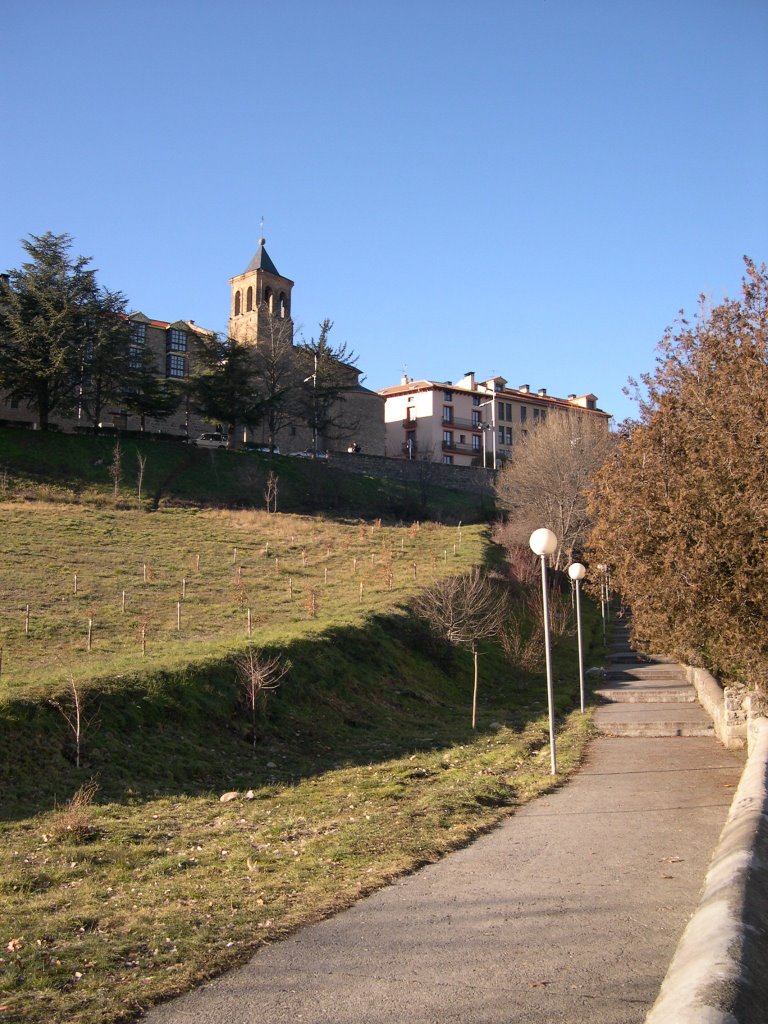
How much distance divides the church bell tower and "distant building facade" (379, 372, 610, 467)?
14.4 metres

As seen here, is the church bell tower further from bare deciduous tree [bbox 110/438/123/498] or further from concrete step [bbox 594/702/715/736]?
concrete step [bbox 594/702/715/736]

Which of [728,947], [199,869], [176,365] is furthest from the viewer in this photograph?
[176,365]

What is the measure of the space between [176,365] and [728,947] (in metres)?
70.4

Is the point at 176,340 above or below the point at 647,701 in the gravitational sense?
above

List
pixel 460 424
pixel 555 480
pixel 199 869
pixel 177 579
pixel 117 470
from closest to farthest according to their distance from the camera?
pixel 199 869 → pixel 177 579 → pixel 117 470 → pixel 555 480 → pixel 460 424

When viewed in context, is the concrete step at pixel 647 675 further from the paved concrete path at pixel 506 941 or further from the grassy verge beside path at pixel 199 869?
the paved concrete path at pixel 506 941

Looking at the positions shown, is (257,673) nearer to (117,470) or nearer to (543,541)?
(543,541)

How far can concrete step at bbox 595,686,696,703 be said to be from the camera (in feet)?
63.2

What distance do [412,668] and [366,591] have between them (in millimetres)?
6376

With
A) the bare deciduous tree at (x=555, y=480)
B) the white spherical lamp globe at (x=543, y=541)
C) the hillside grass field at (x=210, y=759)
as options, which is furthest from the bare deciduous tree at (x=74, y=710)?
the bare deciduous tree at (x=555, y=480)

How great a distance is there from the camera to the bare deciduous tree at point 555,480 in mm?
44188

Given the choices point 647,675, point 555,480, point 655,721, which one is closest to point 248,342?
point 555,480

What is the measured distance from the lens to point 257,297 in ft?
248

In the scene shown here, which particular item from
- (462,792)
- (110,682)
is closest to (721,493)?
(462,792)
